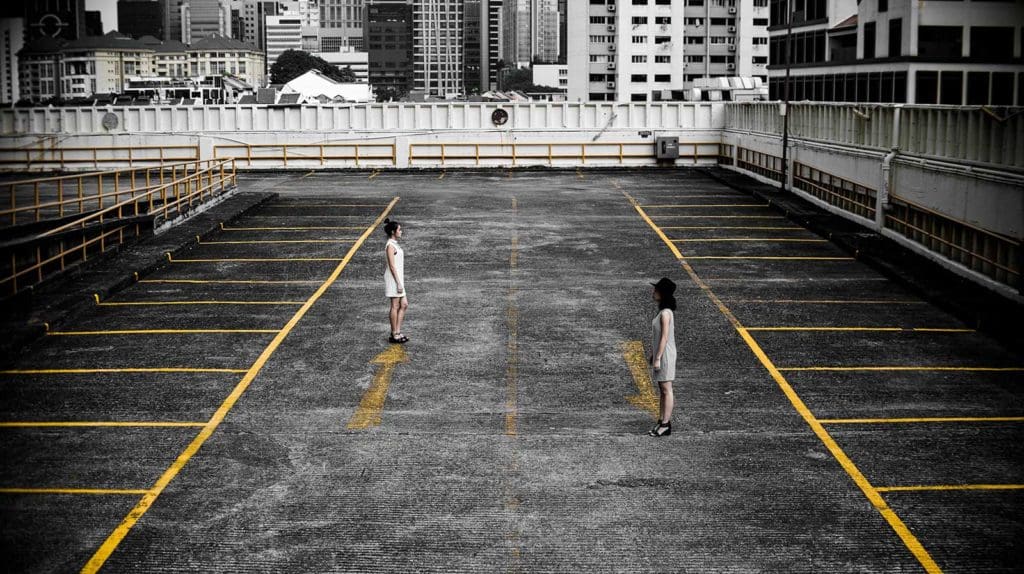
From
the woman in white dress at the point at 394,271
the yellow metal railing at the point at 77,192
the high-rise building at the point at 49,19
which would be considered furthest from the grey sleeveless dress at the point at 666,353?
the yellow metal railing at the point at 77,192

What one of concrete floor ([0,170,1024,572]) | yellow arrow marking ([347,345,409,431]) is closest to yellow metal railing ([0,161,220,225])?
concrete floor ([0,170,1024,572])

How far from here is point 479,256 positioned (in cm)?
2500

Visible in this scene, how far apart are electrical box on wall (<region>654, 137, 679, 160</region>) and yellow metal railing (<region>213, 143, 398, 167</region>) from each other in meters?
12.4

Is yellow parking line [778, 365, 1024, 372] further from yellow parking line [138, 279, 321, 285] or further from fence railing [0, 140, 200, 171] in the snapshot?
fence railing [0, 140, 200, 171]

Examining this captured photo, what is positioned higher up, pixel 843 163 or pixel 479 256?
pixel 843 163

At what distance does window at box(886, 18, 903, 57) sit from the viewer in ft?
177

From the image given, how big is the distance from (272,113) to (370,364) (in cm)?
3788

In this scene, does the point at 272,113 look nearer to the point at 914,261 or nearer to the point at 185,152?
the point at 185,152

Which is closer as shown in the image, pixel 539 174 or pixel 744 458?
pixel 744 458

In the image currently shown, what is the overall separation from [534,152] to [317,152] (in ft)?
33.8

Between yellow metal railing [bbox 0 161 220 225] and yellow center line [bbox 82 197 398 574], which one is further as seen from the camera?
yellow metal railing [bbox 0 161 220 225]

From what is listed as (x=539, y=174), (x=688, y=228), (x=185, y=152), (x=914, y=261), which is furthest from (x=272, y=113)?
(x=914, y=261)

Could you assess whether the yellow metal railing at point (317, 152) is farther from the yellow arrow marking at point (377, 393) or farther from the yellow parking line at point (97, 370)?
the yellow parking line at point (97, 370)

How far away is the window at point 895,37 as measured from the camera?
53.8 metres
